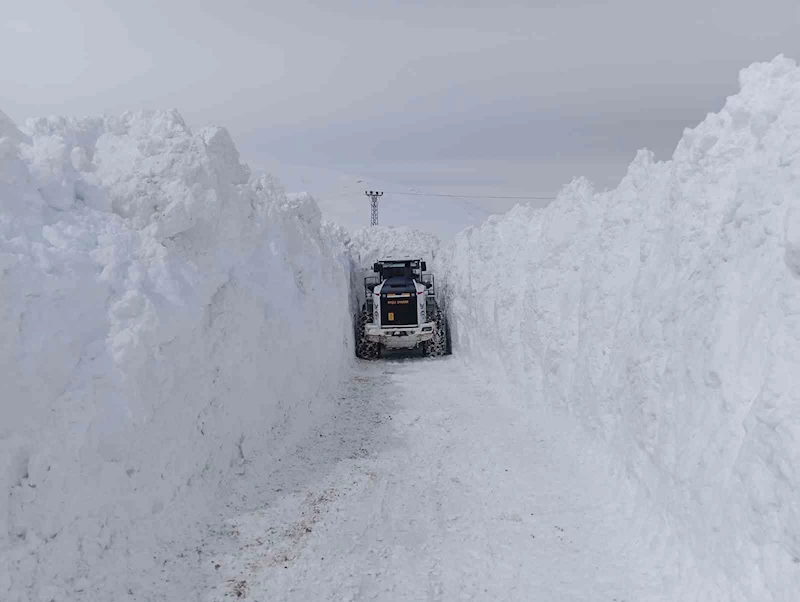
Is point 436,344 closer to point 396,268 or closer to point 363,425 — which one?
point 396,268

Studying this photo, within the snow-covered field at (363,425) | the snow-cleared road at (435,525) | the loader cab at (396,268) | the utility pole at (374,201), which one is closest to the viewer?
the snow-covered field at (363,425)

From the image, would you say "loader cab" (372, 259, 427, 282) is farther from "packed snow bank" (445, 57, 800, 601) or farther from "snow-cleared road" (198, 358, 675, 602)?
"snow-cleared road" (198, 358, 675, 602)

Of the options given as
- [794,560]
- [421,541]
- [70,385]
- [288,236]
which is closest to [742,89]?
[794,560]

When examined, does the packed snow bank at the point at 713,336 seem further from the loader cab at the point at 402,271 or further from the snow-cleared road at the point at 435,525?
the loader cab at the point at 402,271

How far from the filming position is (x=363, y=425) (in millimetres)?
10406

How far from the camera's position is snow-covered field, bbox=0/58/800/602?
4.53 metres

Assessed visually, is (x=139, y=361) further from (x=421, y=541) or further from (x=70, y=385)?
(x=421, y=541)

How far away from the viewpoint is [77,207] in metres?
6.68

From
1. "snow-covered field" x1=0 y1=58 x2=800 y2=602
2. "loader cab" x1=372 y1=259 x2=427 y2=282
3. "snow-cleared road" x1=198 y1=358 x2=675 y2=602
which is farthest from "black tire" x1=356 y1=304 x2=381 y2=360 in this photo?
"snow-cleared road" x1=198 y1=358 x2=675 y2=602

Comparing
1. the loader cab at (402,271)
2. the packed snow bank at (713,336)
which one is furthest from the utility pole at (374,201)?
the packed snow bank at (713,336)

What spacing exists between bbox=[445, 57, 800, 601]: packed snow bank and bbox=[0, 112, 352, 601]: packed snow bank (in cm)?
521

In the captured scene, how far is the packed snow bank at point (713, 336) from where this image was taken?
3.87 metres

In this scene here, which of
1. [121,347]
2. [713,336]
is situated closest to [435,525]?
[713,336]

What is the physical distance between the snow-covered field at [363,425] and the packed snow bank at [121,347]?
0.03m
